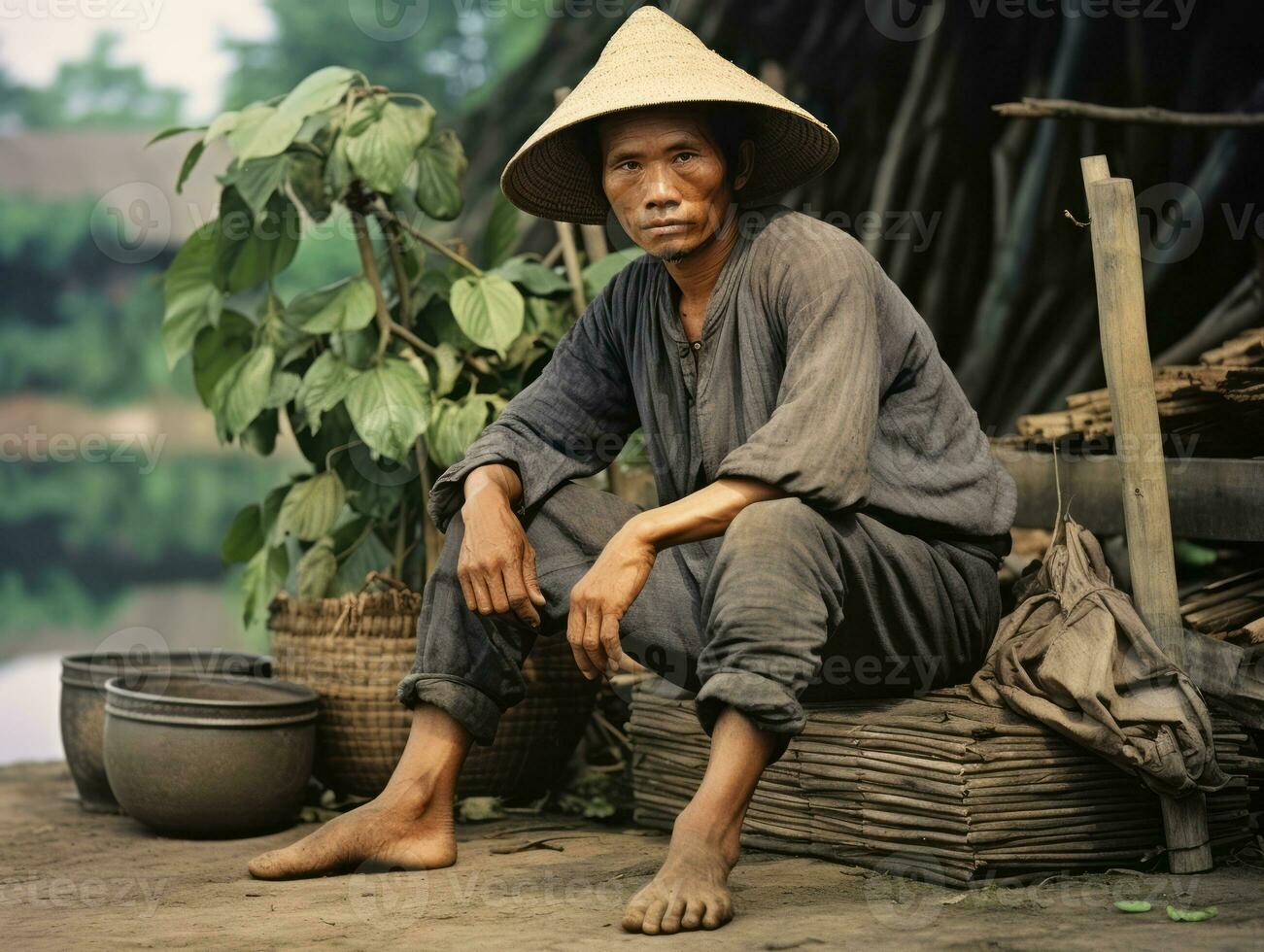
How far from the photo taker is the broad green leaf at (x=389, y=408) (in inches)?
107

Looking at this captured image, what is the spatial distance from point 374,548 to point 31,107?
28.2 feet

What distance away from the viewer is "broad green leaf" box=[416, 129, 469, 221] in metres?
2.98

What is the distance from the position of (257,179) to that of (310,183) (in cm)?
10

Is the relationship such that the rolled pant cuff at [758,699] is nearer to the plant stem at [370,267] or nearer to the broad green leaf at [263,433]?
the plant stem at [370,267]

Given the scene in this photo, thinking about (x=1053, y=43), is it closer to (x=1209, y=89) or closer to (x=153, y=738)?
(x=1209, y=89)

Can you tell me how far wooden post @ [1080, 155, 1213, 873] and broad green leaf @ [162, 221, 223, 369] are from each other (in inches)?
69.4

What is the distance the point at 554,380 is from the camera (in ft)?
8.05

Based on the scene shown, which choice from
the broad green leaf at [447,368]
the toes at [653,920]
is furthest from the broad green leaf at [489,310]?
the toes at [653,920]

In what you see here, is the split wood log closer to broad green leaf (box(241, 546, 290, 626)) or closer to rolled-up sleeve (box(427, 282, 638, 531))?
rolled-up sleeve (box(427, 282, 638, 531))

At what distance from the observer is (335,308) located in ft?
9.62

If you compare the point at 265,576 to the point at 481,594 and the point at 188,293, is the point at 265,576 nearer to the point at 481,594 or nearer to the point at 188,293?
the point at 188,293

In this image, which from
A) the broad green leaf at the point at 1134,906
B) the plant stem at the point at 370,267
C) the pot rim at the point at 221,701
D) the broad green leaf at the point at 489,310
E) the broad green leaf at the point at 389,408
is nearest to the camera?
the broad green leaf at the point at 1134,906

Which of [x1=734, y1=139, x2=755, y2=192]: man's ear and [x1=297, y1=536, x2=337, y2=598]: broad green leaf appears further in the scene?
[x1=297, y1=536, x2=337, y2=598]: broad green leaf

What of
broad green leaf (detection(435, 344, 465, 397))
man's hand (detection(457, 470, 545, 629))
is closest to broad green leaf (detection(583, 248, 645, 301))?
broad green leaf (detection(435, 344, 465, 397))
